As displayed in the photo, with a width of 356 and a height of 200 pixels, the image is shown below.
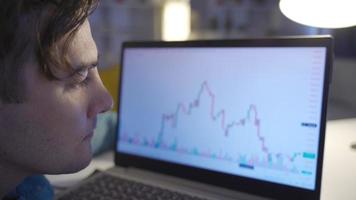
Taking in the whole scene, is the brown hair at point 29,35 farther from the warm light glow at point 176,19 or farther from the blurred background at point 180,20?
the warm light glow at point 176,19

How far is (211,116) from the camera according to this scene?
645 mm

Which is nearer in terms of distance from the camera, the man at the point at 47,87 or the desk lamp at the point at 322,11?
the man at the point at 47,87

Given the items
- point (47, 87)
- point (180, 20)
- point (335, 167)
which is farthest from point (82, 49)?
point (180, 20)

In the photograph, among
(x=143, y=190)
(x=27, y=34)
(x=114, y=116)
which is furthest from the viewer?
(x=114, y=116)

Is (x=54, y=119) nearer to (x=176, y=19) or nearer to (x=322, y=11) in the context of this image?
(x=322, y=11)

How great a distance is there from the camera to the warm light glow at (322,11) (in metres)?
0.62

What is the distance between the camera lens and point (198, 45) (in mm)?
658

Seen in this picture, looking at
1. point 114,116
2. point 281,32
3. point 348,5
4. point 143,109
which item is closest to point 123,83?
point 143,109

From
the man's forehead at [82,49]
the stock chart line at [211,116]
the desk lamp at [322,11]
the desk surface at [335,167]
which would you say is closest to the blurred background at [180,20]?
the desk surface at [335,167]

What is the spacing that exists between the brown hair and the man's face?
1 cm

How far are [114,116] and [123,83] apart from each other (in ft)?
0.63

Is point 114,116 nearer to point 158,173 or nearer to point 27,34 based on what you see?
point 158,173

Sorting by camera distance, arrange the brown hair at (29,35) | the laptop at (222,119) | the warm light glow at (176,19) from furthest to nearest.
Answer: the warm light glow at (176,19), the laptop at (222,119), the brown hair at (29,35)

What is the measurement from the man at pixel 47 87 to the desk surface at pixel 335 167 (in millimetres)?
234
